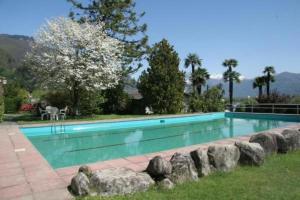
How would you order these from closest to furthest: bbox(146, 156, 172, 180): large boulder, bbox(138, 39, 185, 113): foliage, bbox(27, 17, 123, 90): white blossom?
bbox(146, 156, 172, 180): large boulder
bbox(27, 17, 123, 90): white blossom
bbox(138, 39, 185, 113): foliage

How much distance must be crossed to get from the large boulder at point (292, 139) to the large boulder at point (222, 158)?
240 centimetres

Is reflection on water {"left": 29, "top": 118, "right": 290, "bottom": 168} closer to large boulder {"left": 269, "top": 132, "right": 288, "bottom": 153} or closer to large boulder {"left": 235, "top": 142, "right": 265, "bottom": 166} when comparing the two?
large boulder {"left": 269, "top": 132, "right": 288, "bottom": 153}

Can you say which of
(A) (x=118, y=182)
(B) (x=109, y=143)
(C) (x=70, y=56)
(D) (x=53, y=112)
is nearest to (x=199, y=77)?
(C) (x=70, y=56)

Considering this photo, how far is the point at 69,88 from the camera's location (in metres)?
17.1

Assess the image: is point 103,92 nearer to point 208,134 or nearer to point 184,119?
point 184,119

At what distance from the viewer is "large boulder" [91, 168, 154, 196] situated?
→ 4.50 meters

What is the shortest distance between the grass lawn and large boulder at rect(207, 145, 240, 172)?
0.48 ft

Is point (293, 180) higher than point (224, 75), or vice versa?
point (224, 75)

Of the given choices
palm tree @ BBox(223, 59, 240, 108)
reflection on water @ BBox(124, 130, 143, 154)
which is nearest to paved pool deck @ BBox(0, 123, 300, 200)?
reflection on water @ BBox(124, 130, 143, 154)

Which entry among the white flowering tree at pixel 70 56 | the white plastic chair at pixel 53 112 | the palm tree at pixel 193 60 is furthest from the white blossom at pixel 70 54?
the palm tree at pixel 193 60

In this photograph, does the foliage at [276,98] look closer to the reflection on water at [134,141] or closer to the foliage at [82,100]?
the reflection on water at [134,141]

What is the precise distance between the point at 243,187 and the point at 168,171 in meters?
1.26

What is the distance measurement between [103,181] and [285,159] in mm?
4335

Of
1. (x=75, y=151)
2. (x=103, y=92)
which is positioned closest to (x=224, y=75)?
(x=103, y=92)
